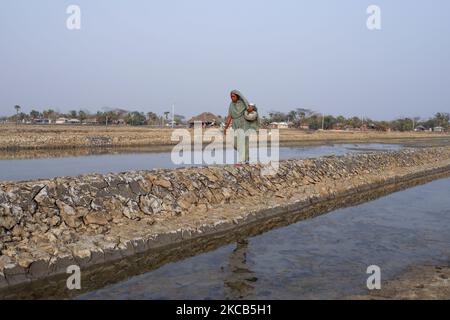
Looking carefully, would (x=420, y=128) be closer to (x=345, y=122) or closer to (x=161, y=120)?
(x=345, y=122)

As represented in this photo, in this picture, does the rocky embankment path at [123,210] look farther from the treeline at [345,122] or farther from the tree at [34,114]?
the tree at [34,114]

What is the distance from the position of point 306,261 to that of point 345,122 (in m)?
110

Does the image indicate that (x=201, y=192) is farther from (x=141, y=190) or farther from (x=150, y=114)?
(x=150, y=114)

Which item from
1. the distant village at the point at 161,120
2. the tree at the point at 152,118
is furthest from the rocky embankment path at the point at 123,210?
the tree at the point at 152,118

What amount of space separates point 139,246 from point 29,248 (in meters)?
1.56

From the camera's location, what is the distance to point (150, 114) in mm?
109250

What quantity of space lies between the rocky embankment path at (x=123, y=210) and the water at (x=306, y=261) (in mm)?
789

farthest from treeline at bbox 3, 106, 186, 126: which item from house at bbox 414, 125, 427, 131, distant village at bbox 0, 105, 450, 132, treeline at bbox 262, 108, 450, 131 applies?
house at bbox 414, 125, 427, 131

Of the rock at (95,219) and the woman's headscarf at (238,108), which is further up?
the woman's headscarf at (238,108)

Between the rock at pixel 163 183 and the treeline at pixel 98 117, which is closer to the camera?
the rock at pixel 163 183

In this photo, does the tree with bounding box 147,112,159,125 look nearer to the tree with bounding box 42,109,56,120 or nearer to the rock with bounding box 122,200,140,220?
the tree with bounding box 42,109,56,120

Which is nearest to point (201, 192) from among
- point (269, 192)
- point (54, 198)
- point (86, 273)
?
point (269, 192)

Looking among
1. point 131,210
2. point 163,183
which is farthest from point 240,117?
point 131,210

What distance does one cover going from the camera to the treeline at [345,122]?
103062 millimetres
